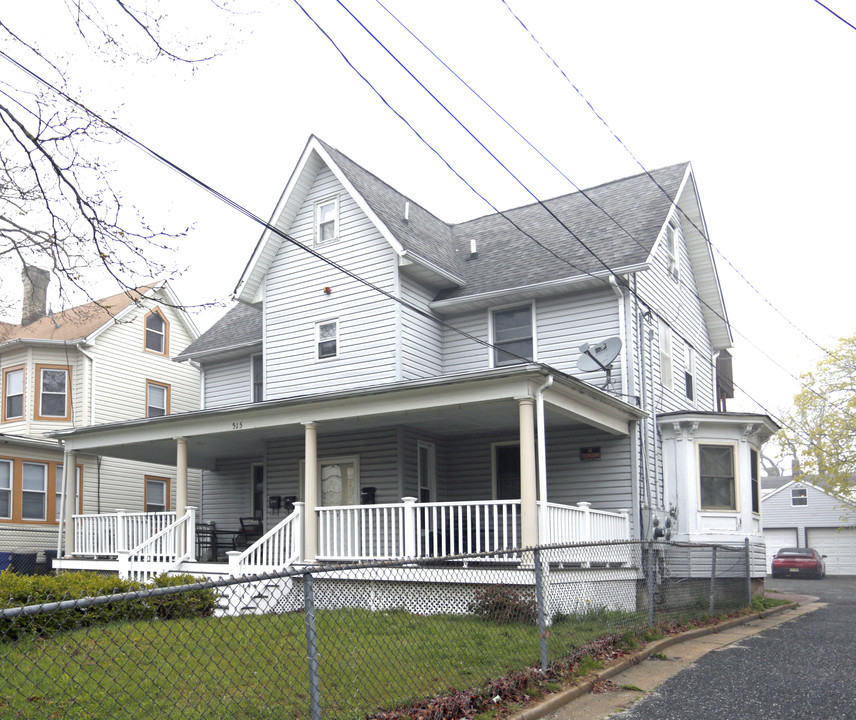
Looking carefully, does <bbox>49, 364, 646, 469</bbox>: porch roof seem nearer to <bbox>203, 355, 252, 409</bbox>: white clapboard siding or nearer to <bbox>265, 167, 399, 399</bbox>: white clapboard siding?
<bbox>265, 167, 399, 399</bbox>: white clapboard siding

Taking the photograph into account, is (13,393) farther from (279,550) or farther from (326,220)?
(279,550)

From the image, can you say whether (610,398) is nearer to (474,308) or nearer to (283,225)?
(474,308)

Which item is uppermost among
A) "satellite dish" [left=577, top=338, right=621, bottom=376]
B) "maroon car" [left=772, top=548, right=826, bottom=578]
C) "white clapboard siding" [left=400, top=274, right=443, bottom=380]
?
"white clapboard siding" [left=400, top=274, right=443, bottom=380]

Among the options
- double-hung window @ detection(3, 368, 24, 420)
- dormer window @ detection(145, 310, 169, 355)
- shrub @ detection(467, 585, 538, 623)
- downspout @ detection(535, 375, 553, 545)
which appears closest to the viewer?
shrub @ detection(467, 585, 538, 623)

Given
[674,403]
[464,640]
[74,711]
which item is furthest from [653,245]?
[74,711]

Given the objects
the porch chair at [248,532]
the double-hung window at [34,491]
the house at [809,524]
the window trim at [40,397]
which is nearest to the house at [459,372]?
the porch chair at [248,532]

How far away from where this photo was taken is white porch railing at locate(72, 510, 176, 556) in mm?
16719

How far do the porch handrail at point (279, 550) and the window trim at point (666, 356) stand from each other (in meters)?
8.18

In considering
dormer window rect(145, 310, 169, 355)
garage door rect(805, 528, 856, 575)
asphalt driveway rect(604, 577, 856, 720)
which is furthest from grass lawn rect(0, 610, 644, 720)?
garage door rect(805, 528, 856, 575)

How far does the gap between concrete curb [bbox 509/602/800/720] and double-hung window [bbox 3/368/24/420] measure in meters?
20.4

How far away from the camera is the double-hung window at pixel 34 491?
2353 cm

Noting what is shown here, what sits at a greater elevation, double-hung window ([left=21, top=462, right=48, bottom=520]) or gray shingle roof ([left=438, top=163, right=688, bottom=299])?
gray shingle roof ([left=438, top=163, right=688, bottom=299])

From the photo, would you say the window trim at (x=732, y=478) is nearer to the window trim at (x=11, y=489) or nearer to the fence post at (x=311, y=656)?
the fence post at (x=311, y=656)

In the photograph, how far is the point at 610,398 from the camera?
14.8 meters
